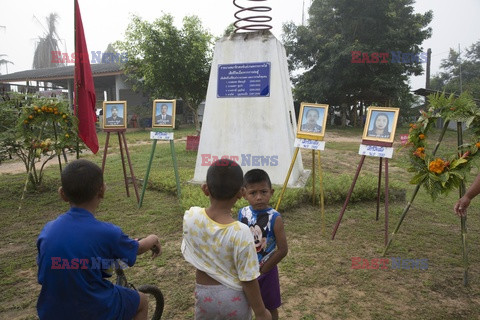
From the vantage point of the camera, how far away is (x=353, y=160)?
10414mm

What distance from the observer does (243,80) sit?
609cm

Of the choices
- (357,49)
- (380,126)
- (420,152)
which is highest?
(357,49)

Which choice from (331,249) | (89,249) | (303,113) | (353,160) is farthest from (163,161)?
(89,249)

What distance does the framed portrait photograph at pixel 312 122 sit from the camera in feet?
14.8

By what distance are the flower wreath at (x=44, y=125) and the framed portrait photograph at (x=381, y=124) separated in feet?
14.1

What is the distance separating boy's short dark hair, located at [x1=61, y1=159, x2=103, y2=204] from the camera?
65.5 inches

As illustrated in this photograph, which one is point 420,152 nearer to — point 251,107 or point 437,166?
point 437,166

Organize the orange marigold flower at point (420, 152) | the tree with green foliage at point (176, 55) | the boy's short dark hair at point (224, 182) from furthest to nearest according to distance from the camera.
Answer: the tree with green foliage at point (176, 55), the orange marigold flower at point (420, 152), the boy's short dark hair at point (224, 182)

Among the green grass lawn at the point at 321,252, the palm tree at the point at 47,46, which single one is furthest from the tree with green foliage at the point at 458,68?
the palm tree at the point at 47,46

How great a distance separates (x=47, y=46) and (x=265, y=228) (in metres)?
40.3

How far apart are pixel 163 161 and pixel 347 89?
1384 centimetres

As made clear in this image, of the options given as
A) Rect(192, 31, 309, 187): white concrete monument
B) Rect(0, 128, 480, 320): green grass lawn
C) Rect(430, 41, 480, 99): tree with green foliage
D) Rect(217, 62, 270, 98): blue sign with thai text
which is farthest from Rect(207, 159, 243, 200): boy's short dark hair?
Rect(430, 41, 480, 99): tree with green foliage
